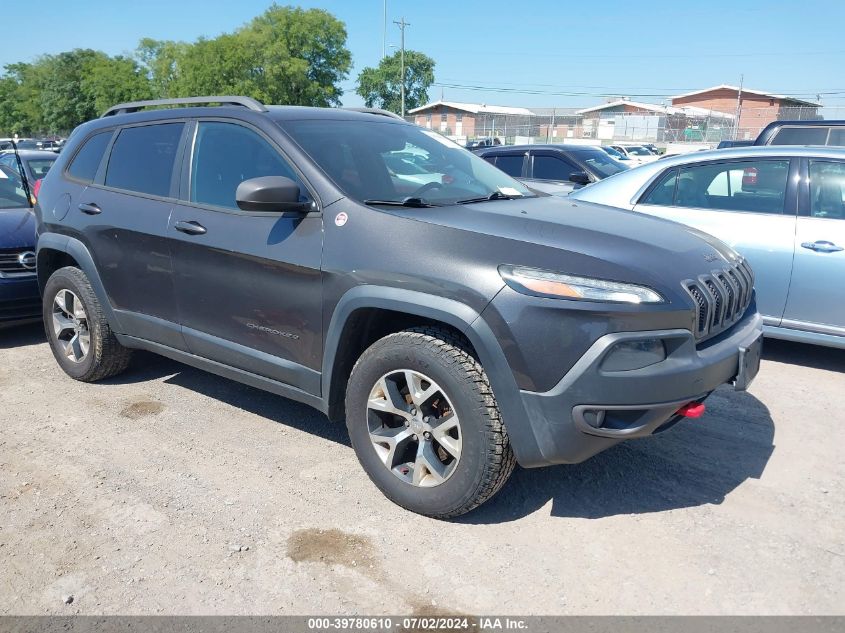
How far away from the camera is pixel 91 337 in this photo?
4766 mm

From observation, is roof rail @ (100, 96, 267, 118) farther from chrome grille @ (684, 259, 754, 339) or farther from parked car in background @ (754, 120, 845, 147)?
parked car in background @ (754, 120, 845, 147)

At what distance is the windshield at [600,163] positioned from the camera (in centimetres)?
947

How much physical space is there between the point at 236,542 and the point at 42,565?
0.76m

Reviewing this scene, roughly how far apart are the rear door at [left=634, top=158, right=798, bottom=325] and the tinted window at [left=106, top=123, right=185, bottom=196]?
3636mm

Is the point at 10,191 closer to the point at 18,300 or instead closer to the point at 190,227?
the point at 18,300

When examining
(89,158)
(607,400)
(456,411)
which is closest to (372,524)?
(456,411)

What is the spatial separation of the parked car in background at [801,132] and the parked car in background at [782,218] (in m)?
3.93

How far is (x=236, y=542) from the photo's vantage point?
306 cm

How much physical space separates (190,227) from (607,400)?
Result: 7.97 ft

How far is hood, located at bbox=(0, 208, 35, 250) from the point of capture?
6.04m

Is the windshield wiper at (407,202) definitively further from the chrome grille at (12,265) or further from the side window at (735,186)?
the chrome grille at (12,265)

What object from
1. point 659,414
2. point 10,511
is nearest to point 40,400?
point 10,511

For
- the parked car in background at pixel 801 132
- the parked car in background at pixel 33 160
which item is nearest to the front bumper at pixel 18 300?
the parked car in background at pixel 33 160

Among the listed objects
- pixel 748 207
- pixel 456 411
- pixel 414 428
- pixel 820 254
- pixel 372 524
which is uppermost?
pixel 748 207
